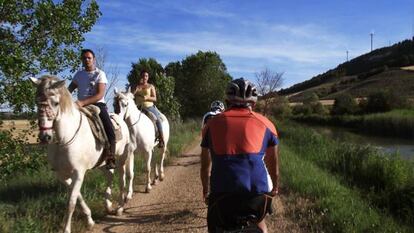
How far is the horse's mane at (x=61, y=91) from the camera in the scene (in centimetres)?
615

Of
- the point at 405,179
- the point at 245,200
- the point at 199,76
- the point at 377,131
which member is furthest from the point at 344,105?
the point at 245,200

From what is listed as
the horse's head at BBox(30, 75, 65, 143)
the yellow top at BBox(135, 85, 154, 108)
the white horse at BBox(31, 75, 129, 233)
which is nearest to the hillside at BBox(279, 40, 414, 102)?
the yellow top at BBox(135, 85, 154, 108)

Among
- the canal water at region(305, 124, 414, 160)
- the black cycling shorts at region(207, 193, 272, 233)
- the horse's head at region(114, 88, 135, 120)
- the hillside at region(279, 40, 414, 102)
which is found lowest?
the canal water at region(305, 124, 414, 160)

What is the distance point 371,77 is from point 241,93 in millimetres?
130972

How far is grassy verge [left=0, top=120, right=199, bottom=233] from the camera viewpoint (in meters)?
6.92

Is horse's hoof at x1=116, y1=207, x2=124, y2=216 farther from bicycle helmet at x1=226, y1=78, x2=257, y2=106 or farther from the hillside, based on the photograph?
the hillside

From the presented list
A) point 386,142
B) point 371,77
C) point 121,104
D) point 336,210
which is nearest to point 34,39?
point 121,104

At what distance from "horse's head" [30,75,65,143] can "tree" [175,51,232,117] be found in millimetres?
45155

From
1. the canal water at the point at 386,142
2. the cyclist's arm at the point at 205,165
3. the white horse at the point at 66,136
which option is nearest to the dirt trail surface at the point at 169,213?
the white horse at the point at 66,136

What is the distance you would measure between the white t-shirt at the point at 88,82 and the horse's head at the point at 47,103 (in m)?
1.60

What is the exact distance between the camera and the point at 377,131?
51875mm

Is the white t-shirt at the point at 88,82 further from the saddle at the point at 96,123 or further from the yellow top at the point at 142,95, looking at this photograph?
the yellow top at the point at 142,95

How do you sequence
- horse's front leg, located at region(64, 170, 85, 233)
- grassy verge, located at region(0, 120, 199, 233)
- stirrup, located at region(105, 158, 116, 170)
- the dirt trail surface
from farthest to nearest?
stirrup, located at region(105, 158, 116, 170) < the dirt trail surface < grassy verge, located at region(0, 120, 199, 233) < horse's front leg, located at region(64, 170, 85, 233)

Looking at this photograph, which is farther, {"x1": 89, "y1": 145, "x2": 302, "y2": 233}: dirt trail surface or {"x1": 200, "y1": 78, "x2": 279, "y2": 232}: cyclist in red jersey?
{"x1": 89, "y1": 145, "x2": 302, "y2": 233}: dirt trail surface
